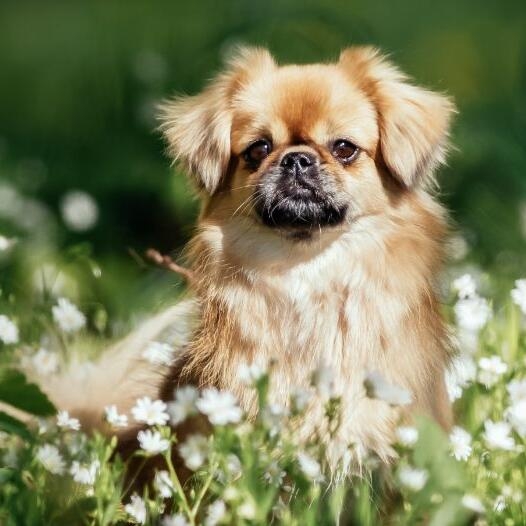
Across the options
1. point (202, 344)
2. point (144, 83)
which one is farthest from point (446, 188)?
point (202, 344)

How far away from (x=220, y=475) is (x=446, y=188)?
2.49 meters

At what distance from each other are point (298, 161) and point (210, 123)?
1.18ft

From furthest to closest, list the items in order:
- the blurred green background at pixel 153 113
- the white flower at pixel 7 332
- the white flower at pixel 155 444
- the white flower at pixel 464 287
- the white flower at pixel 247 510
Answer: the blurred green background at pixel 153 113 → the white flower at pixel 464 287 → the white flower at pixel 7 332 → the white flower at pixel 155 444 → the white flower at pixel 247 510

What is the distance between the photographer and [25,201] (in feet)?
15.5

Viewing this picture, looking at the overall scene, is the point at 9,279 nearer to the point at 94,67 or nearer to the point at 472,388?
the point at 472,388

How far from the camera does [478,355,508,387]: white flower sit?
2.80 m

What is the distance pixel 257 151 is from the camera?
2979 millimetres

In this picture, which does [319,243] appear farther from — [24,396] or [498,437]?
[24,396]

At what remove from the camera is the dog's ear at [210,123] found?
3035 millimetres

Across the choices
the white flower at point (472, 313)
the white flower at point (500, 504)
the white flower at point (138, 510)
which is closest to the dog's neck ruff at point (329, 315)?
the white flower at point (472, 313)

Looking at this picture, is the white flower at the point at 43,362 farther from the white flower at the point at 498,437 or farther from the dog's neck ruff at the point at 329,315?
the white flower at the point at 498,437

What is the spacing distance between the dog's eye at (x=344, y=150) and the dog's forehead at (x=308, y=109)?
2 cm

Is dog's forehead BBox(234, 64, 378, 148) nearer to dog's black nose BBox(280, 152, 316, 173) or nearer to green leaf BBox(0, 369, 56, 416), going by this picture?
dog's black nose BBox(280, 152, 316, 173)

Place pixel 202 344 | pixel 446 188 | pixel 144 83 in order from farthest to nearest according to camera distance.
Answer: pixel 144 83 → pixel 446 188 → pixel 202 344
